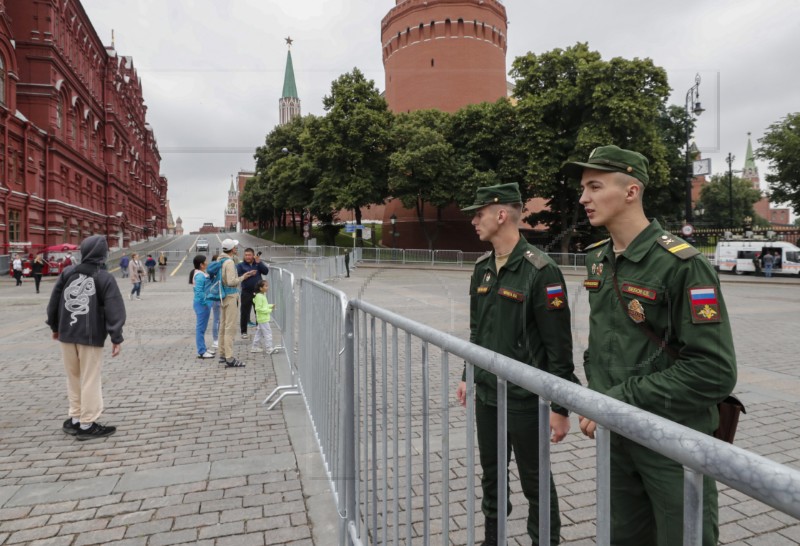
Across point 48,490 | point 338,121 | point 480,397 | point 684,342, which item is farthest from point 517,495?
point 338,121

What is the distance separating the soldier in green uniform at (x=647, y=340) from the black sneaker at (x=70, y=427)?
15.9 feet

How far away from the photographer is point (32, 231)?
3078 cm

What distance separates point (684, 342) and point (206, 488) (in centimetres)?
343

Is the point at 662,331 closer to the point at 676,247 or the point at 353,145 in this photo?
the point at 676,247

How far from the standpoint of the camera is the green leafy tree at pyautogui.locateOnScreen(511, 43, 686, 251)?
3194cm

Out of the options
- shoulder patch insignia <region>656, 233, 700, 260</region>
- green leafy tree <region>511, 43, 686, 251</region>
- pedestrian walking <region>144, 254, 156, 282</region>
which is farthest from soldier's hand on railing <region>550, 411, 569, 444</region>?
green leafy tree <region>511, 43, 686, 251</region>

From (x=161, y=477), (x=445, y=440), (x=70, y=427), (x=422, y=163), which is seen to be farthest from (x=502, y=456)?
(x=422, y=163)

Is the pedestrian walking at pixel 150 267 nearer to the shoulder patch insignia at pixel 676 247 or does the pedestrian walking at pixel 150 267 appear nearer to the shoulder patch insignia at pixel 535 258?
the shoulder patch insignia at pixel 535 258

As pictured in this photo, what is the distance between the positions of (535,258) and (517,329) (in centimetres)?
40

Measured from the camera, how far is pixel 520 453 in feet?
8.79

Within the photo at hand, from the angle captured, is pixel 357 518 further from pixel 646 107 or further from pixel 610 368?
pixel 646 107

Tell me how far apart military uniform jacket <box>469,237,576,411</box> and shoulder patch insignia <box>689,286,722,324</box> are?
91cm

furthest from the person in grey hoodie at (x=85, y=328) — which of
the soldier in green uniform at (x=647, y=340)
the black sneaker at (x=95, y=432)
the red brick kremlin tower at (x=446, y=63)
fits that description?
the red brick kremlin tower at (x=446, y=63)

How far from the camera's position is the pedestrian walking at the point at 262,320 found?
8438 mm
